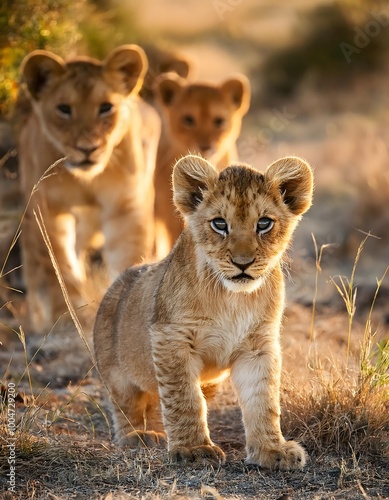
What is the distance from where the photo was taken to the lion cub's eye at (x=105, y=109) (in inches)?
346

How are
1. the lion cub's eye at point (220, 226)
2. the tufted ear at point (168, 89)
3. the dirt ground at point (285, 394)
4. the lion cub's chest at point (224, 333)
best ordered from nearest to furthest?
the dirt ground at point (285, 394)
the lion cub's eye at point (220, 226)
the lion cub's chest at point (224, 333)
the tufted ear at point (168, 89)

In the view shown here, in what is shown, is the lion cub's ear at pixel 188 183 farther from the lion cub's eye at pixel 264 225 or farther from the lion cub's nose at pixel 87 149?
the lion cub's nose at pixel 87 149

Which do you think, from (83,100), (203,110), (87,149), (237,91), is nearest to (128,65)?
(83,100)

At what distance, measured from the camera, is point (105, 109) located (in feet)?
29.0

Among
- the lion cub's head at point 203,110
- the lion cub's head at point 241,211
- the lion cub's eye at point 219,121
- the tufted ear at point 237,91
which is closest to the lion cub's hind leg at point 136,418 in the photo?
the lion cub's head at point 241,211

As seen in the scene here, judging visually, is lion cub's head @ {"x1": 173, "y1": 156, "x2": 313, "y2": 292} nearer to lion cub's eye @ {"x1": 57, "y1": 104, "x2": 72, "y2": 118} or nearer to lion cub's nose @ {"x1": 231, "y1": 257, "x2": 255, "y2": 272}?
lion cub's nose @ {"x1": 231, "y1": 257, "x2": 255, "y2": 272}

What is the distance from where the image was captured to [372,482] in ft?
15.4

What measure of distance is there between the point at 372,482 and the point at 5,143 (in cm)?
731

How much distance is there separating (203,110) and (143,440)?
18.4 feet

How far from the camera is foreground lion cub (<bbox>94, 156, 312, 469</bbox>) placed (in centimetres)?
485

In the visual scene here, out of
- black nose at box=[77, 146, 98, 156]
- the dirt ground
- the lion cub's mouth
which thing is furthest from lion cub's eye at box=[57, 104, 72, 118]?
the lion cub's mouth

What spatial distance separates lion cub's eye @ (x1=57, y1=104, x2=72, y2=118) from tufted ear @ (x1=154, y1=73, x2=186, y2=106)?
2147mm

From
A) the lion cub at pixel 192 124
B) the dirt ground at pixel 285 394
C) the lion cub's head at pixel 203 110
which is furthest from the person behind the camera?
the lion cub's head at pixel 203 110

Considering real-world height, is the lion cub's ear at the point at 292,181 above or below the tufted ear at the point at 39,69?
above
